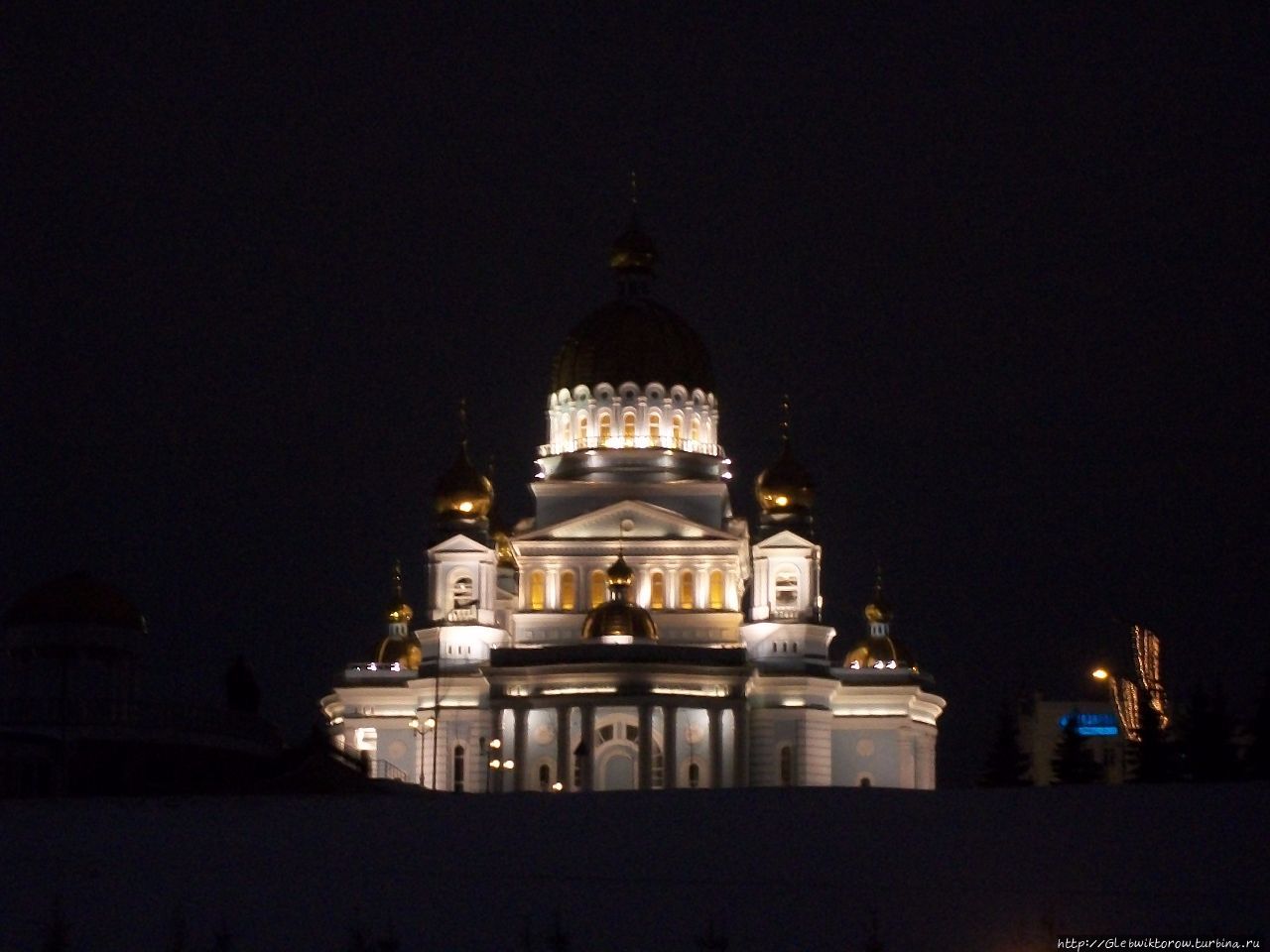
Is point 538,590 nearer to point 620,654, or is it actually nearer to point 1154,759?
point 620,654

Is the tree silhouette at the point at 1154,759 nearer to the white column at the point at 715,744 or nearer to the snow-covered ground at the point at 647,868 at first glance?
the snow-covered ground at the point at 647,868

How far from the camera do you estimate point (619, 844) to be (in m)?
52.5

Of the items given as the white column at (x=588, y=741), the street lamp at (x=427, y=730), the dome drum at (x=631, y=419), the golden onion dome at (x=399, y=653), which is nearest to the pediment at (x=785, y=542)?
the dome drum at (x=631, y=419)

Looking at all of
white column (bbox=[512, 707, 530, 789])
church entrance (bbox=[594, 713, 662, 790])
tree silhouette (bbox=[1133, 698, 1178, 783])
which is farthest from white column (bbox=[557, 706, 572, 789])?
tree silhouette (bbox=[1133, 698, 1178, 783])

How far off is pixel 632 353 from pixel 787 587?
27.0ft

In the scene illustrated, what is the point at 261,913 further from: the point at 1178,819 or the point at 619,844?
the point at 1178,819

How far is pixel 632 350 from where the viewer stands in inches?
3324

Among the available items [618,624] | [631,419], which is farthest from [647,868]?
[631,419]

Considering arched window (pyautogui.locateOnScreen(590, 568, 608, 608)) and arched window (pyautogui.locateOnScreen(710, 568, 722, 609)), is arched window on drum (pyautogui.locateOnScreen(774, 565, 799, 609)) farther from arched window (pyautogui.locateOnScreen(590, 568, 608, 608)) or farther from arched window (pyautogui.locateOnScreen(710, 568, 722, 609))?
arched window (pyautogui.locateOnScreen(590, 568, 608, 608))

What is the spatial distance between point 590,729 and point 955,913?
28.9 meters

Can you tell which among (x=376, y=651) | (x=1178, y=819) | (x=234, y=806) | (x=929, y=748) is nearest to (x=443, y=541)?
(x=376, y=651)

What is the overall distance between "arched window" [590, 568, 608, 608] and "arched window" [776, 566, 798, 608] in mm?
4408

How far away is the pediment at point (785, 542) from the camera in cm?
8069

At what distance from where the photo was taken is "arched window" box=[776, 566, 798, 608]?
3157 inches
